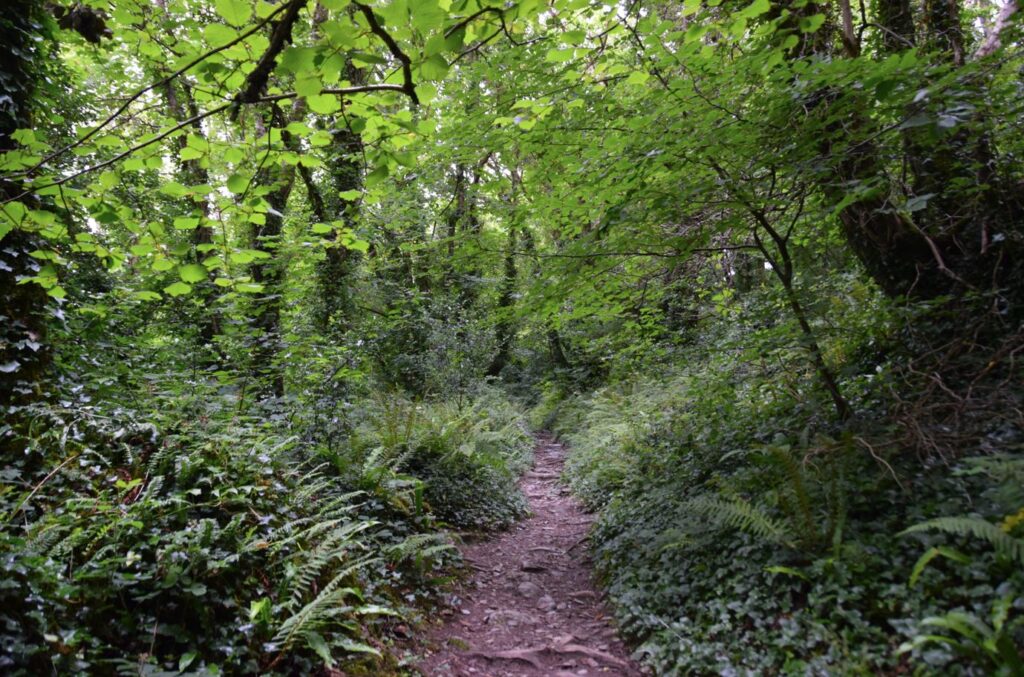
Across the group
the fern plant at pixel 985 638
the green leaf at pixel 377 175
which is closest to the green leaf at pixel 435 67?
the green leaf at pixel 377 175

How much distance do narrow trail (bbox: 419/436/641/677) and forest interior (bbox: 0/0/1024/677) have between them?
0.13ft

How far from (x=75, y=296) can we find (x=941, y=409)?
9255 mm

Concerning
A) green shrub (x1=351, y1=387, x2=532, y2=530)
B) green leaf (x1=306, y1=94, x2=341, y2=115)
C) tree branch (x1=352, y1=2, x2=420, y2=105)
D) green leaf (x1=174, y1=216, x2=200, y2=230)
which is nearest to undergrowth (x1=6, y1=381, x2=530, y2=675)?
green shrub (x1=351, y1=387, x2=532, y2=530)

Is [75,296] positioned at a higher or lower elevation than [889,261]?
higher

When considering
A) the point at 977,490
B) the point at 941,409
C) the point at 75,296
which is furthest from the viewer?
the point at 75,296

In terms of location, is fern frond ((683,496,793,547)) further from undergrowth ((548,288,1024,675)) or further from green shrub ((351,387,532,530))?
green shrub ((351,387,532,530))

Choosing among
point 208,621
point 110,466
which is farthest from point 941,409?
point 110,466

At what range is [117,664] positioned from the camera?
2.75 meters

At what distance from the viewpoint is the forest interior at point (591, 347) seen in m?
2.75

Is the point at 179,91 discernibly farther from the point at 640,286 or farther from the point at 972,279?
the point at 972,279

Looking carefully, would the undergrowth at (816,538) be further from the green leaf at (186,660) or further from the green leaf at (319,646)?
the green leaf at (186,660)

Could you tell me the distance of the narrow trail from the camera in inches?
163

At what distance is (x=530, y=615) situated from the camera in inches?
201

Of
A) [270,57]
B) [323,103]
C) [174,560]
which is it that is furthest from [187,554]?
[270,57]
